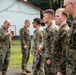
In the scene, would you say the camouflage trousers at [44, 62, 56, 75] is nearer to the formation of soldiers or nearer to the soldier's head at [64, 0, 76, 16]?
the formation of soldiers

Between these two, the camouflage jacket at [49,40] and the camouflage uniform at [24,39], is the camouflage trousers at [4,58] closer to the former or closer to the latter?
the camouflage uniform at [24,39]

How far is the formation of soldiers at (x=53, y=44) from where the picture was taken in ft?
14.2

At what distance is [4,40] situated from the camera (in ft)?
34.2

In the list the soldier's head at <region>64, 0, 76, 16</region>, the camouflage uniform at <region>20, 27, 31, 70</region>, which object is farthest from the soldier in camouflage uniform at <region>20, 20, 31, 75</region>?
the soldier's head at <region>64, 0, 76, 16</region>

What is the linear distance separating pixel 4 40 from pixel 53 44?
4689 mm

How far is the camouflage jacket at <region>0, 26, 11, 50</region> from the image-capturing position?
10305mm

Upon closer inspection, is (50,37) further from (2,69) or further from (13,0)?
(13,0)

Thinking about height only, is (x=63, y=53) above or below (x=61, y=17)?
below

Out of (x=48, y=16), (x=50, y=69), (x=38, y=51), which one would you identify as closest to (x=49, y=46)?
(x=50, y=69)

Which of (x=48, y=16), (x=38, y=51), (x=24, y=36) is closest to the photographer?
(x=48, y=16)

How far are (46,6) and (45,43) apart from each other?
171 feet

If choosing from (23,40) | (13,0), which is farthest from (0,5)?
(23,40)

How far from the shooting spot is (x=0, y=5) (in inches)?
1480

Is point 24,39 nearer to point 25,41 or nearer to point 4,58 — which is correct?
point 25,41
